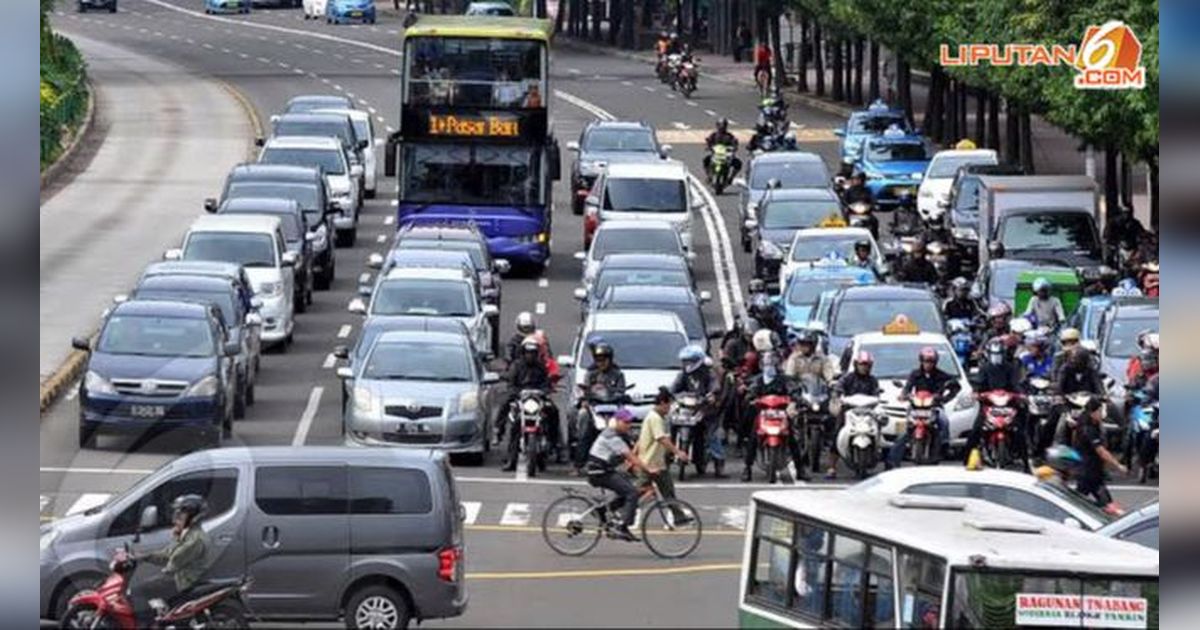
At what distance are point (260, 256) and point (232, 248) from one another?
0.43m

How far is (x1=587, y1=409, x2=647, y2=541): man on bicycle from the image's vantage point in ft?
85.3

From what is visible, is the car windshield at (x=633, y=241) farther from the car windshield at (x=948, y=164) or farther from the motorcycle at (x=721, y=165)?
the motorcycle at (x=721, y=165)

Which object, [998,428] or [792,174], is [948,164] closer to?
[792,174]

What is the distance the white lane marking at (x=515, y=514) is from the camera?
28.6 metres

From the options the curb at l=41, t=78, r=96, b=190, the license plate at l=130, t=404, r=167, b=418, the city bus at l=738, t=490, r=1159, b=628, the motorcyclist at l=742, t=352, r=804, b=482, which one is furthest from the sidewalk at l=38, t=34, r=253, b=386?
the city bus at l=738, t=490, r=1159, b=628

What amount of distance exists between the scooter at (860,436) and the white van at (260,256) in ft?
35.8

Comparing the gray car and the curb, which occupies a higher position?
the gray car

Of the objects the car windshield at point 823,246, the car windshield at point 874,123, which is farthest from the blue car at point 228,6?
the car windshield at point 823,246

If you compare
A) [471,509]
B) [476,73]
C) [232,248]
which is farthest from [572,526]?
[476,73]

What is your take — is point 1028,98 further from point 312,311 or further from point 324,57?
point 324,57

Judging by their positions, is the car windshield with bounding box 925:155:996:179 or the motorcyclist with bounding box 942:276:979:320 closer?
the motorcyclist with bounding box 942:276:979:320

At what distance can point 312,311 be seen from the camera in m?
45.7

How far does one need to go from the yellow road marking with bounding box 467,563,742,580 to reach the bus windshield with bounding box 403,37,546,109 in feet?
79.1

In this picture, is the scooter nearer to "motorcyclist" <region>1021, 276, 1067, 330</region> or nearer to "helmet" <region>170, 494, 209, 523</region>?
"motorcyclist" <region>1021, 276, 1067, 330</region>
